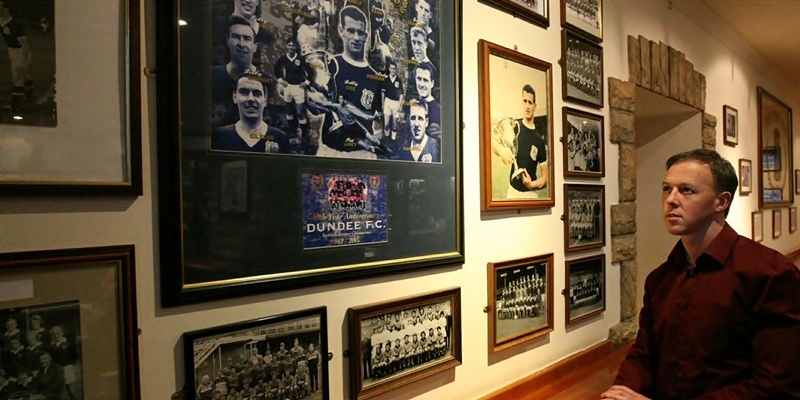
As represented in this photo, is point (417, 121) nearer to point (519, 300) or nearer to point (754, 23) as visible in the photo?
point (519, 300)

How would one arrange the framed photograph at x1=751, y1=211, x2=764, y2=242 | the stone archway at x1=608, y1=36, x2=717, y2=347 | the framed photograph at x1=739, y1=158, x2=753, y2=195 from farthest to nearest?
1. the framed photograph at x1=751, y1=211, x2=764, y2=242
2. the framed photograph at x1=739, y1=158, x2=753, y2=195
3. the stone archway at x1=608, y1=36, x2=717, y2=347

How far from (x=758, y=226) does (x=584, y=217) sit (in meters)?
3.66

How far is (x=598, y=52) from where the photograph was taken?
220 centimetres

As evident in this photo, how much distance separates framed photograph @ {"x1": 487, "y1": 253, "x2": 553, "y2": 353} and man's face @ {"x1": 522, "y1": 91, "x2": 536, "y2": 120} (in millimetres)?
600

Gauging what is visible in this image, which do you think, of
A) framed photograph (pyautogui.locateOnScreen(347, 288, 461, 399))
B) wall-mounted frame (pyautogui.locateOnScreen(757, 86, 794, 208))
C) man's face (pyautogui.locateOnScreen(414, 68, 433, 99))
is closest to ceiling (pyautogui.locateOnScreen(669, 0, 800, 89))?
wall-mounted frame (pyautogui.locateOnScreen(757, 86, 794, 208))

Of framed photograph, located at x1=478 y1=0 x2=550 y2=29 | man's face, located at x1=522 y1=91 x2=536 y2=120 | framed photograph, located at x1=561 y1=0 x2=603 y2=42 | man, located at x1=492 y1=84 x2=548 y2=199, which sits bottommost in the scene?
man, located at x1=492 y1=84 x2=548 y2=199

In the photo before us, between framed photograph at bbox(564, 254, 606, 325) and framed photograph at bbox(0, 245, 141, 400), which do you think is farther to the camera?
framed photograph at bbox(564, 254, 606, 325)

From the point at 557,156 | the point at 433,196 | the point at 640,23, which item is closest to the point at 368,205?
the point at 433,196

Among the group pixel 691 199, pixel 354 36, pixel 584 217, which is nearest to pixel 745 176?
pixel 584 217

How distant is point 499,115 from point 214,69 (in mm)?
1050

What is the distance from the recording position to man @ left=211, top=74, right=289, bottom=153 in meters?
1.00

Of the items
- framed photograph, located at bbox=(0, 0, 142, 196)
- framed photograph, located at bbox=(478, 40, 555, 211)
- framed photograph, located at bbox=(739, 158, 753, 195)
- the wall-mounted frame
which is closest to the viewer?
framed photograph, located at bbox=(0, 0, 142, 196)

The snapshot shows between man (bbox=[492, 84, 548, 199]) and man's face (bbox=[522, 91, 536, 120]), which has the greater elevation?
man's face (bbox=[522, 91, 536, 120])

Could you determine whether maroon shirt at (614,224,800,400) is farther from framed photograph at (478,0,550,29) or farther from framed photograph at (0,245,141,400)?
framed photograph at (0,245,141,400)
